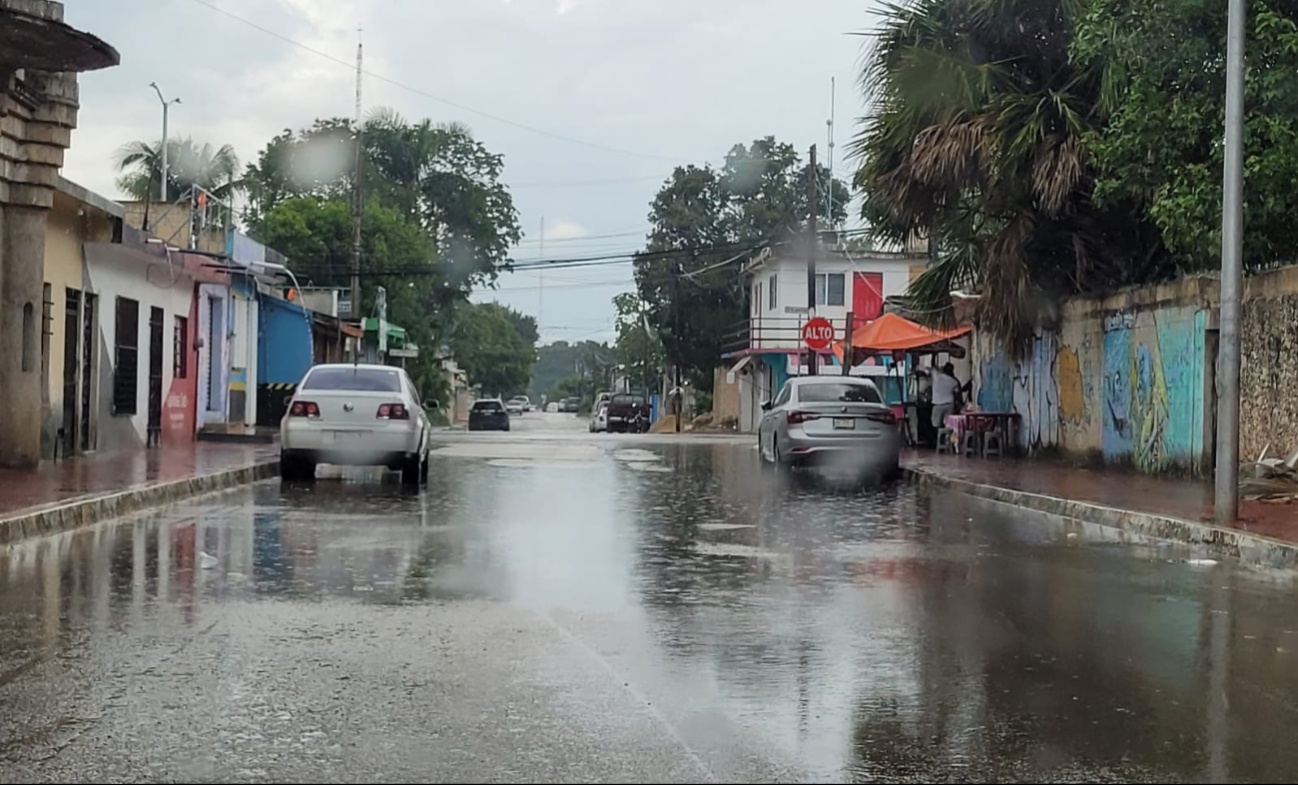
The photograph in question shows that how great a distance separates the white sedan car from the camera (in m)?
18.6

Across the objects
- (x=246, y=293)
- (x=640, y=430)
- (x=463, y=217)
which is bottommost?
(x=640, y=430)

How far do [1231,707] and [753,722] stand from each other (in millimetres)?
2290

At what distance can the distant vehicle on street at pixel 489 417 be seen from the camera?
58925 mm

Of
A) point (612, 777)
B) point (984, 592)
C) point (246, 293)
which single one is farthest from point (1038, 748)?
point (246, 293)

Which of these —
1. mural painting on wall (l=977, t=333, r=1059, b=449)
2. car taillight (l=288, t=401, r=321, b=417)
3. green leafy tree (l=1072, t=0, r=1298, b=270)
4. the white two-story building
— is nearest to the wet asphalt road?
car taillight (l=288, t=401, r=321, b=417)

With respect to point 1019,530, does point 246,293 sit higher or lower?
higher

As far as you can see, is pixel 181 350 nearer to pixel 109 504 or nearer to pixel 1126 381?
pixel 109 504

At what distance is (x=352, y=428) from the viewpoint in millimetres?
18578

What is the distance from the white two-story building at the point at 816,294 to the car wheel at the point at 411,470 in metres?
35.0

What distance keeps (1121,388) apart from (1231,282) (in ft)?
27.8

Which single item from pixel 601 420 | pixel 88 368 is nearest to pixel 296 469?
pixel 88 368

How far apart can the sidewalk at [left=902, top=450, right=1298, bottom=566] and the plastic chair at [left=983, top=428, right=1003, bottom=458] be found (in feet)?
4.90

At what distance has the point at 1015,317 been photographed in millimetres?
23844

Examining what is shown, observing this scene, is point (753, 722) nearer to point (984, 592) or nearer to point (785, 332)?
point (984, 592)
